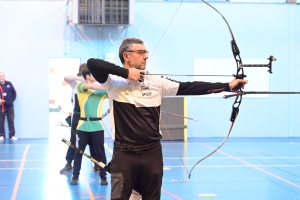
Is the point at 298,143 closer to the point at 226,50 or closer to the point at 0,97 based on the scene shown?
the point at 226,50

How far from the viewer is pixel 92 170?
24.1 feet

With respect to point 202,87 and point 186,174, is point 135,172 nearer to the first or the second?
point 202,87

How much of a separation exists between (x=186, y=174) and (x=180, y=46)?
5.85m

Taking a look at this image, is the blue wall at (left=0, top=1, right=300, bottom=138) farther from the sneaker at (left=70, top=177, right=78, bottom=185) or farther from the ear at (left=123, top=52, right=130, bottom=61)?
the ear at (left=123, top=52, right=130, bottom=61)

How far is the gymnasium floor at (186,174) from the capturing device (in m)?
5.76

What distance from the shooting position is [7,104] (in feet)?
37.6

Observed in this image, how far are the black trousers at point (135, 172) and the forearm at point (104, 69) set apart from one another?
472mm

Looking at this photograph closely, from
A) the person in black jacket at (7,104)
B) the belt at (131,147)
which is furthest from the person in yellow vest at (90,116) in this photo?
the person in black jacket at (7,104)

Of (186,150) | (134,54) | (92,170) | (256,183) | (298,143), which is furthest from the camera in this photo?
(298,143)

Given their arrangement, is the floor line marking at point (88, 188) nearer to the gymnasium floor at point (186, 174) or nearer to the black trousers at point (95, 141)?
the gymnasium floor at point (186, 174)

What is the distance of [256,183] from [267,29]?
23.1ft

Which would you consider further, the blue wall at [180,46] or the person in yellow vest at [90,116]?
the blue wall at [180,46]

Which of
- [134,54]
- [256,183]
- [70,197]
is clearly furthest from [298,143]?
[134,54]

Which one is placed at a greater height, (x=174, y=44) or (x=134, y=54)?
(x=174, y=44)
